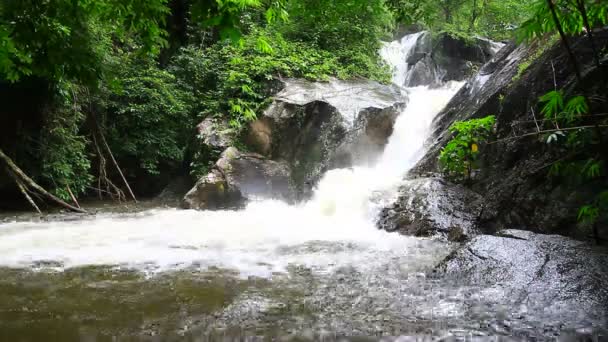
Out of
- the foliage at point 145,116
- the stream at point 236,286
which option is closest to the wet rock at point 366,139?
the stream at point 236,286

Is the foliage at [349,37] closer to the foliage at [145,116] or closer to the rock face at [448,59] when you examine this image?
the rock face at [448,59]

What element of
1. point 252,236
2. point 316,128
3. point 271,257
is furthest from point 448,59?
point 271,257

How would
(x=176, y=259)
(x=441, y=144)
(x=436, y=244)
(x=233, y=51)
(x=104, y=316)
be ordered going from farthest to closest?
1. (x=233, y=51)
2. (x=441, y=144)
3. (x=436, y=244)
4. (x=176, y=259)
5. (x=104, y=316)

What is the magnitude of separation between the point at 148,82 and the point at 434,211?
9.23 meters

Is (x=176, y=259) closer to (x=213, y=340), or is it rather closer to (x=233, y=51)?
(x=213, y=340)

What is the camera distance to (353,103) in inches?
446

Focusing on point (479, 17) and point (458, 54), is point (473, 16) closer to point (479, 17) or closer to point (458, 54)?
point (479, 17)

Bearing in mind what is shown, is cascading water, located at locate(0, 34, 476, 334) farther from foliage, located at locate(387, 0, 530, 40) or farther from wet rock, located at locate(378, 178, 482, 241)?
foliage, located at locate(387, 0, 530, 40)

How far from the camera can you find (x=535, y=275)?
3.59 metres

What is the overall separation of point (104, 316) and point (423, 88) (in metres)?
15.1

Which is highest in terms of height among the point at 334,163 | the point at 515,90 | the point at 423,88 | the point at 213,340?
the point at 423,88

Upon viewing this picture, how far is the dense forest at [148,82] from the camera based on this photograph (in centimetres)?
301

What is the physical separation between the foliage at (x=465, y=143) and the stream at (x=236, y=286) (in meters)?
1.32

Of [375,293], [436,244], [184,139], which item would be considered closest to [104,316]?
[375,293]
